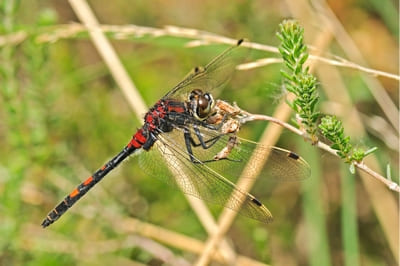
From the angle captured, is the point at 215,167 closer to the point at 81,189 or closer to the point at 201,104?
the point at 201,104

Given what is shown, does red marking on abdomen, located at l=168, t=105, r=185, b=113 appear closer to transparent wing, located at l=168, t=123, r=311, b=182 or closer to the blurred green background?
transparent wing, located at l=168, t=123, r=311, b=182

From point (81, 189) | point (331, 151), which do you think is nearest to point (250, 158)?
point (331, 151)

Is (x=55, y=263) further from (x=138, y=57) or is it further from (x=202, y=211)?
(x=138, y=57)

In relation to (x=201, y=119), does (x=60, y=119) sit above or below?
above

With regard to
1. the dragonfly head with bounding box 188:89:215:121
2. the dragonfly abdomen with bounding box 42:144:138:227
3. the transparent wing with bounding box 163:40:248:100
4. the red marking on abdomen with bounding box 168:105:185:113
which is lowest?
the dragonfly abdomen with bounding box 42:144:138:227

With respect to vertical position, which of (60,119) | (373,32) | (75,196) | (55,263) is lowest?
(55,263)

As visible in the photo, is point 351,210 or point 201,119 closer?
point 201,119

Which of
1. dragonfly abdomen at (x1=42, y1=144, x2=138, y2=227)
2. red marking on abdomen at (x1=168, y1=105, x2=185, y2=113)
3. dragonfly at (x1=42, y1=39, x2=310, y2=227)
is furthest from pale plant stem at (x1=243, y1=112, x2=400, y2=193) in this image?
dragonfly abdomen at (x1=42, y1=144, x2=138, y2=227)

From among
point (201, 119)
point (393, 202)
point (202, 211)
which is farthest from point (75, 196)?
point (393, 202)

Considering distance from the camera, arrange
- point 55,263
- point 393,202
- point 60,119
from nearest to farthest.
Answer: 1. point 55,263
2. point 393,202
3. point 60,119
